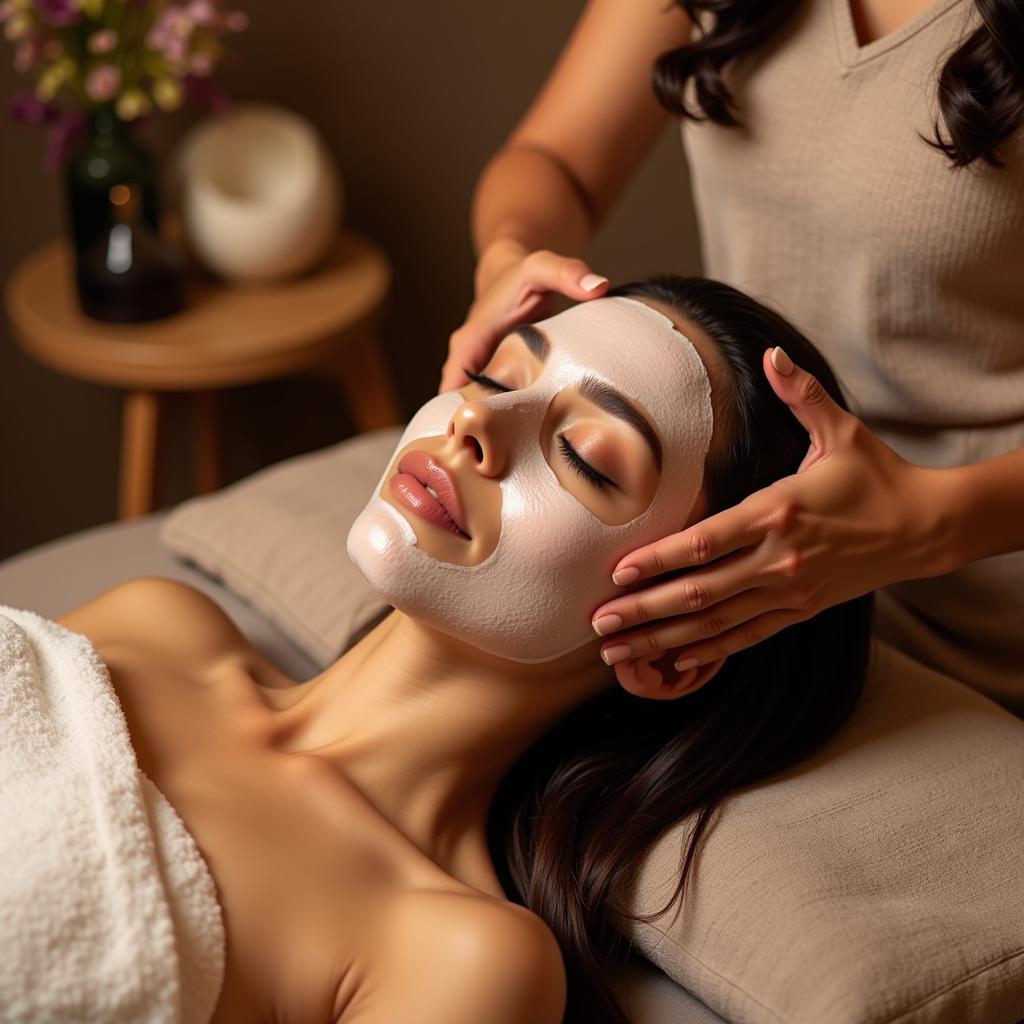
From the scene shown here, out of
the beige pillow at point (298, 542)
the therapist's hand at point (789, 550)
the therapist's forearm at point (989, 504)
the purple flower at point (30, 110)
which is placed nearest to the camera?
the therapist's hand at point (789, 550)

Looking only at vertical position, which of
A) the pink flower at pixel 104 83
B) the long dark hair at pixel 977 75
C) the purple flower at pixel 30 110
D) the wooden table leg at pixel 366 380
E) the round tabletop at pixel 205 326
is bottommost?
the wooden table leg at pixel 366 380

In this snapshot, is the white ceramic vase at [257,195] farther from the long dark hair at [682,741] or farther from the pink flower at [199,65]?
the long dark hair at [682,741]

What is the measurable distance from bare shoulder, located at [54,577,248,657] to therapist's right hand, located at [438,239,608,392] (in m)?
0.34

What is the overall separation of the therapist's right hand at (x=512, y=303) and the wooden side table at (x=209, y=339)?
904 mm

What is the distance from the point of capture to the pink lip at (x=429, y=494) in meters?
1.04

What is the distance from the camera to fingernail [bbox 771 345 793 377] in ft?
3.22

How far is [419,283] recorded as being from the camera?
277 cm

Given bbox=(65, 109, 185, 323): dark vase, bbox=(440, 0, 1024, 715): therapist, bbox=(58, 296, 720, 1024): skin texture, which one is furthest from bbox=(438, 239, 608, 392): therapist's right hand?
bbox=(65, 109, 185, 323): dark vase

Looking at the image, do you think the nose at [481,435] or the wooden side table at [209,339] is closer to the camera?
the nose at [481,435]

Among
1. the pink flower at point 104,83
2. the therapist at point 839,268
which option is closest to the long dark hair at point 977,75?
the therapist at point 839,268

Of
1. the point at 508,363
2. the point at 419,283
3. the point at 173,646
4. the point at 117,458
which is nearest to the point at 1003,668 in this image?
the point at 508,363

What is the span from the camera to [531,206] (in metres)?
1.51

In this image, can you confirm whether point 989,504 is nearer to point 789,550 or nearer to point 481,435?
point 789,550

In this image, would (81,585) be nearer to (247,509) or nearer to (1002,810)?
(247,509)
